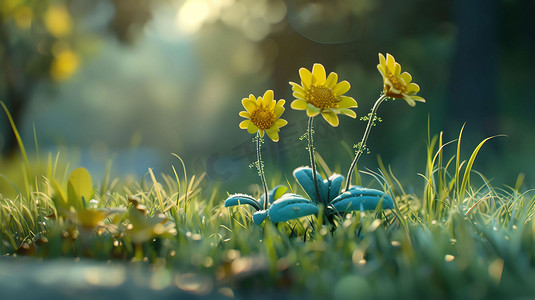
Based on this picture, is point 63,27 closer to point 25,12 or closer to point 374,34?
point 25,12

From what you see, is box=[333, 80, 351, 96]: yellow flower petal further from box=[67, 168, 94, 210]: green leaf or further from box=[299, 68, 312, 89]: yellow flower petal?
box=[67, 168, 94, 210]: green leaf

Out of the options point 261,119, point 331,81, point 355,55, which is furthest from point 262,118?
point 355,55

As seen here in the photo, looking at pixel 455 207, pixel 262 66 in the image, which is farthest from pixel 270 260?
pixel 262 66

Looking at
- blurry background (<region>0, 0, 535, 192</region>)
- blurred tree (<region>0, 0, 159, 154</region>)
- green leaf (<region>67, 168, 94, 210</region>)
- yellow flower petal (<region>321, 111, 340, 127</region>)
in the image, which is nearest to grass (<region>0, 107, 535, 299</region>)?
green leaf (<region>67, 168, 94, 210</region>)

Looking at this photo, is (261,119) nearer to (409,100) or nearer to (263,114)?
(263,114)

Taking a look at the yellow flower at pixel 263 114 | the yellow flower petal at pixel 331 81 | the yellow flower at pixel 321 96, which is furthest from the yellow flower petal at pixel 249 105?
the yellow flower petal at pixel 331 81
